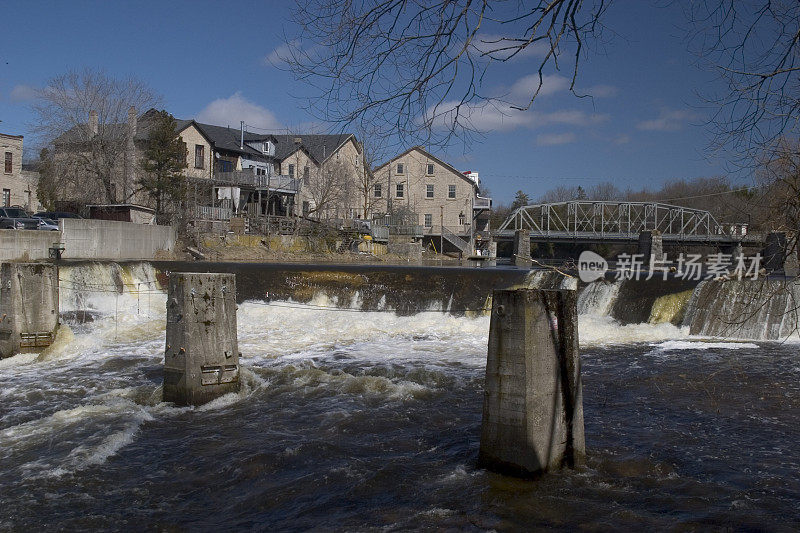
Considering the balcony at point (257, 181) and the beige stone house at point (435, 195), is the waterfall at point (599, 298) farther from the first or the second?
the beige stone house at point (435, 195)

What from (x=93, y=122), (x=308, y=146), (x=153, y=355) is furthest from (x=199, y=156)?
(x=153, y=355)

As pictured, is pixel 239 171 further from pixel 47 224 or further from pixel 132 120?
pixel 47 224

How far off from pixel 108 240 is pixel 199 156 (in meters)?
24.7

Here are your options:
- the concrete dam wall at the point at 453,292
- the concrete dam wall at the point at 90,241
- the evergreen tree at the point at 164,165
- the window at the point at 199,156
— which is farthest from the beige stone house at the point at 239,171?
the concrete dam wall at the point at 453,292

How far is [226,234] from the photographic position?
120 ft

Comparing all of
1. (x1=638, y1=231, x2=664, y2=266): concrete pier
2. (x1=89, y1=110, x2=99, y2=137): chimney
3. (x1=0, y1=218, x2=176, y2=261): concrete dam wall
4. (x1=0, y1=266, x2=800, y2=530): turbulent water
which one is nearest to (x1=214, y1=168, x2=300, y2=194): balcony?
(x1=89, y1=110, x2=99, y2=137): chimney

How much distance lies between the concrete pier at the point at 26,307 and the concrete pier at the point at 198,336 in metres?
5.61

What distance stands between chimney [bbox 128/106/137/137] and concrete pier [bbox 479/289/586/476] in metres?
39.4

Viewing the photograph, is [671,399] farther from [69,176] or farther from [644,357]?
[69,176]

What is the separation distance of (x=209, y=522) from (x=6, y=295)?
32.0 ft

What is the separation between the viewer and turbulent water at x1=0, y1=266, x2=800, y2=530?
18.5ft

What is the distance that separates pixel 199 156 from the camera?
166 ft

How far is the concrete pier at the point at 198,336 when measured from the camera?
898 cm

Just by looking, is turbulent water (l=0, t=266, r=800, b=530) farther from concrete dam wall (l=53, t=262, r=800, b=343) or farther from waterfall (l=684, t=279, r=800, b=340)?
concrete dam wall (l=53, t=262, r=800, b=343)
